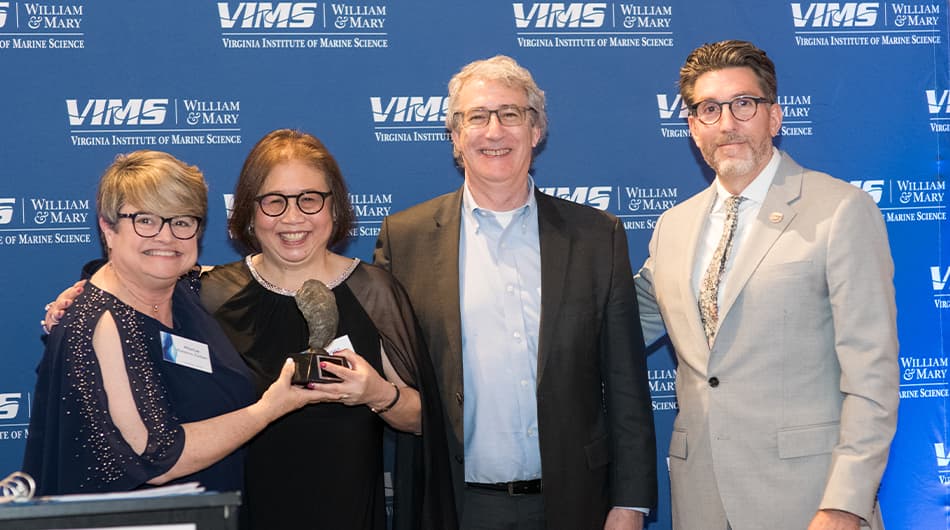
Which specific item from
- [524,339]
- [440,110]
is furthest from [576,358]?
[440,110]

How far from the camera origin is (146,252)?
2580 millimetres

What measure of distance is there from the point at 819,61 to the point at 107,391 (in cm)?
352

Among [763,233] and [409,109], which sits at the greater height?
[409,109]

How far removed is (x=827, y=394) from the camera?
2.80 meters

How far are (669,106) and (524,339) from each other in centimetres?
180

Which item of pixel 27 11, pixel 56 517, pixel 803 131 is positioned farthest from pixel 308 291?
pixel 803 131

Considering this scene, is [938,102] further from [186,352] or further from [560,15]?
[186,352]

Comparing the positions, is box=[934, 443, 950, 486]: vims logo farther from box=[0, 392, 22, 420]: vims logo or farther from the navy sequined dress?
box=[0, 392, 22, 420]: vims logo

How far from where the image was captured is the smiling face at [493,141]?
3.08 meters

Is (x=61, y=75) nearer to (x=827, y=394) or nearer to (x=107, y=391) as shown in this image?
(x=107, y=391)

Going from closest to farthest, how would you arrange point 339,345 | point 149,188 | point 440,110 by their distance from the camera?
1. point 149,188
2. point 339,345
3. point 440,110

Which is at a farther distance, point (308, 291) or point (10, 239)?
point (10, 239)

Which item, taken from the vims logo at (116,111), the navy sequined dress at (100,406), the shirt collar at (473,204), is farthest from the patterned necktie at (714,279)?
the vims logo at (116,111)

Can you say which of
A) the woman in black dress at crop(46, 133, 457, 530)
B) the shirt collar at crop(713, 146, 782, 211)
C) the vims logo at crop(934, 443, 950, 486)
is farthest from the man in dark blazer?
the vims logo at crop(934, 443, 950, 486)
